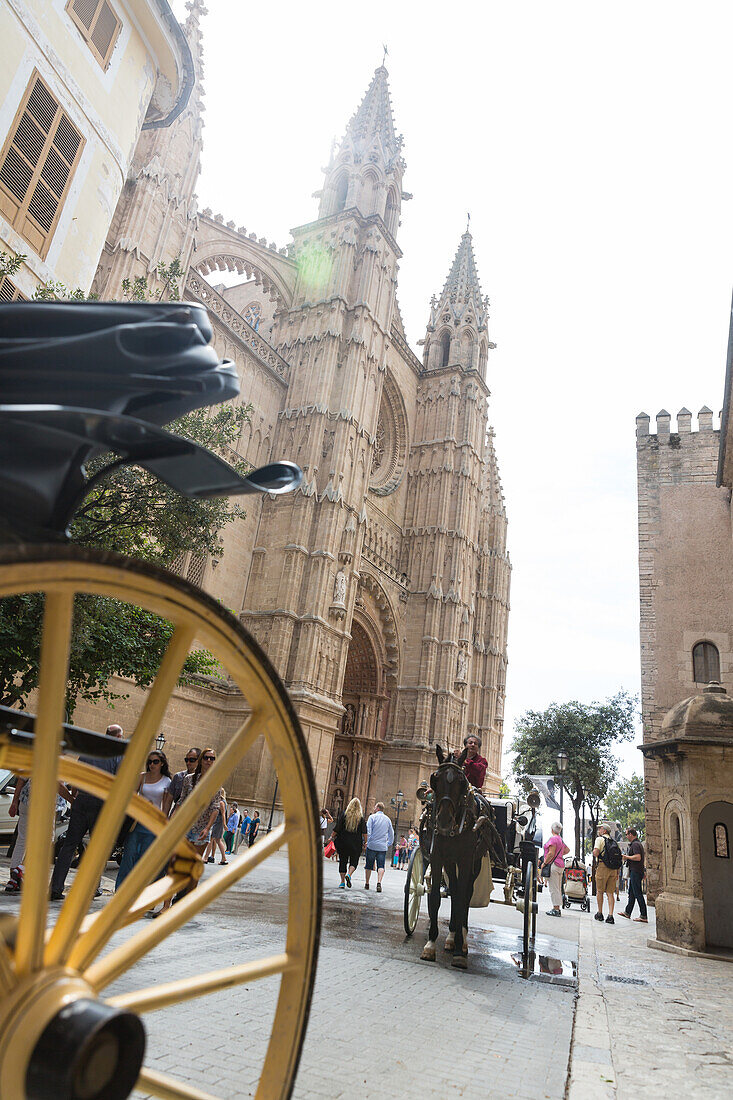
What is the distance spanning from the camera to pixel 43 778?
1160 mm

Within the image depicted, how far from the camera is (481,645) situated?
38.8 metres

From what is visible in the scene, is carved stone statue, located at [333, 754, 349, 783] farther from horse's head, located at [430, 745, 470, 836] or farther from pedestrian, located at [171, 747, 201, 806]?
horse's head, located at [430, 745, 470, 836]

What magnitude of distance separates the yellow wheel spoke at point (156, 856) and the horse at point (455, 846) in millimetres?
4714

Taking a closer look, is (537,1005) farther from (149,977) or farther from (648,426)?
(648,426)

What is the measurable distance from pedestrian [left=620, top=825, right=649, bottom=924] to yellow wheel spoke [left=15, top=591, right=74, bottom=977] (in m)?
13.2

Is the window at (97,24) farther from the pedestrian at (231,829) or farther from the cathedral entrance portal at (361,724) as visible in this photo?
the cathedral entrance portal at (361,724)

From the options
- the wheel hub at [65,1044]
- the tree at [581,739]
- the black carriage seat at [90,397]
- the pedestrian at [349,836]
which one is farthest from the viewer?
the tree at [581,739]

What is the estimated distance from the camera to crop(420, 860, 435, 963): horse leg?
5.89 meters

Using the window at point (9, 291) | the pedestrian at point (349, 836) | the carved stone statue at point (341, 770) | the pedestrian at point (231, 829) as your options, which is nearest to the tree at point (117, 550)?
the window at point (9, 291)

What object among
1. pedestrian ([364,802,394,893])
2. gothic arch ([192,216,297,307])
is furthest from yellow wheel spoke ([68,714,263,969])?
gothic arch ([192,216,297,307])

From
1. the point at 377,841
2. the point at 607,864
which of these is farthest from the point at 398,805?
the point at 607,864

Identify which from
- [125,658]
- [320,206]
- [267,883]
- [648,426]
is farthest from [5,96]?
[320,206]

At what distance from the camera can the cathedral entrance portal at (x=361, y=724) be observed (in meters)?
28.0

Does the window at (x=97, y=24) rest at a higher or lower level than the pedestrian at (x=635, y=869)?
higher
